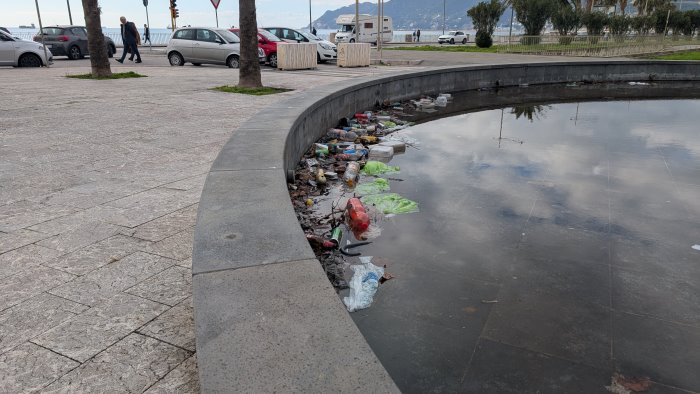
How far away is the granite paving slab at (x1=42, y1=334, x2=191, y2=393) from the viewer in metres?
2.10

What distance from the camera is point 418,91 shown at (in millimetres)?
13984

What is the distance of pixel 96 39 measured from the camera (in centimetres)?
1402

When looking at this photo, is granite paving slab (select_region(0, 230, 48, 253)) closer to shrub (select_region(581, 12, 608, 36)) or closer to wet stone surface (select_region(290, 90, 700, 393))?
wet stone surface (select_region(290, 90, 700, 393))

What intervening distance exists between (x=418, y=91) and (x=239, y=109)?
6.11 meters

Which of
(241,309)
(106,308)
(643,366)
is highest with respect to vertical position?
(241,309)

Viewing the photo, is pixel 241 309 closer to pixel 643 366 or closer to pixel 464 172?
pixel 643 366

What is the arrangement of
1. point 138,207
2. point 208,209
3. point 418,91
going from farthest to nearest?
1. point 418,91
2. point 138,207
3. point 208,209

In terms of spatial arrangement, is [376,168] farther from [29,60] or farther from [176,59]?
[29,60]

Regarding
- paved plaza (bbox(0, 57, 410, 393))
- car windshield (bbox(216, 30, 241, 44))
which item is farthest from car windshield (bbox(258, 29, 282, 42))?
paved plaza (bbox(0, 57, 410, 393))

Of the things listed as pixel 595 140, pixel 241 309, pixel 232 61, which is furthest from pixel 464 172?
pixel 232 61

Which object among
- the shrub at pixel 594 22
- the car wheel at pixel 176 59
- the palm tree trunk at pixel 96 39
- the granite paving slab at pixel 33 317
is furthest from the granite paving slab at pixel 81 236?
the shrub at pixel 594 22

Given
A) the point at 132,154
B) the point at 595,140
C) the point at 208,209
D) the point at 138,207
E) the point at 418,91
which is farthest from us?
the point at 418,91

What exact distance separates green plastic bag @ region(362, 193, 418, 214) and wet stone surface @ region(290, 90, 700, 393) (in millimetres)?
129

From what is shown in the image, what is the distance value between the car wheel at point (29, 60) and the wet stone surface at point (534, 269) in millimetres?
18003
